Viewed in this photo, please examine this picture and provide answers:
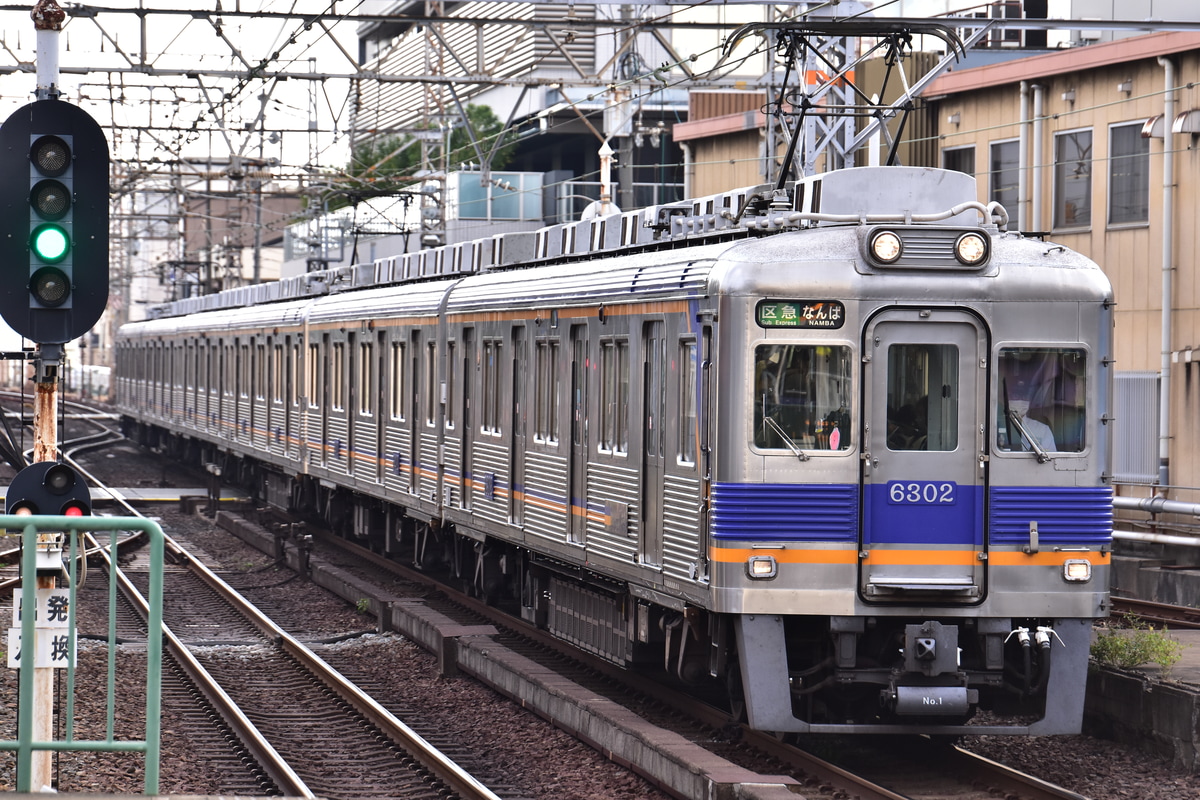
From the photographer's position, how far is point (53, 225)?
313 inches

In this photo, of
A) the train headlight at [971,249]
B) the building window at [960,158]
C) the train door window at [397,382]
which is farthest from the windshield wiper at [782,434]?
the building window at [960,158]

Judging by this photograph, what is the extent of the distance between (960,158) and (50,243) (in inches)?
750

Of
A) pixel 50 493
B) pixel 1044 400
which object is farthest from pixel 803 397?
pixel 50 493

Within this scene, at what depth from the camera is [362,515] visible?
21.7 metres

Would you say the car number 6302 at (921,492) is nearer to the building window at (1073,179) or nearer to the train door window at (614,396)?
the train door window at (614,396)

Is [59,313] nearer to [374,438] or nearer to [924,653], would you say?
[924,653]

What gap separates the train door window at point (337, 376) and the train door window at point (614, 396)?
990 cm

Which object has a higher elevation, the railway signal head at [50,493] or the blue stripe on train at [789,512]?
the railway signal head at [50,493]

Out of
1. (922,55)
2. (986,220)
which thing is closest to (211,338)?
(922,55)

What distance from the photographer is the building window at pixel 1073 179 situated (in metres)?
22.5

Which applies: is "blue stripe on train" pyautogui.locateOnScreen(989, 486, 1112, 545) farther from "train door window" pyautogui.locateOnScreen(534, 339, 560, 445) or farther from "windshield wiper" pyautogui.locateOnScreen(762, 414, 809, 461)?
"train door window" pyautogui.locateOnScreen(534, 339, 560, 445)

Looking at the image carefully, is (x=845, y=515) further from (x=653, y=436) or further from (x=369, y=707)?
(x=369, y=707)

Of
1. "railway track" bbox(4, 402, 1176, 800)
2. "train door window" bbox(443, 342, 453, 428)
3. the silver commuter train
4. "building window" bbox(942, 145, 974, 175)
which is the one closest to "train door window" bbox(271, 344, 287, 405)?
"train door window" bbox(443, 342, 453, 428)

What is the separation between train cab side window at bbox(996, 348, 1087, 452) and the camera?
9.85 meters
